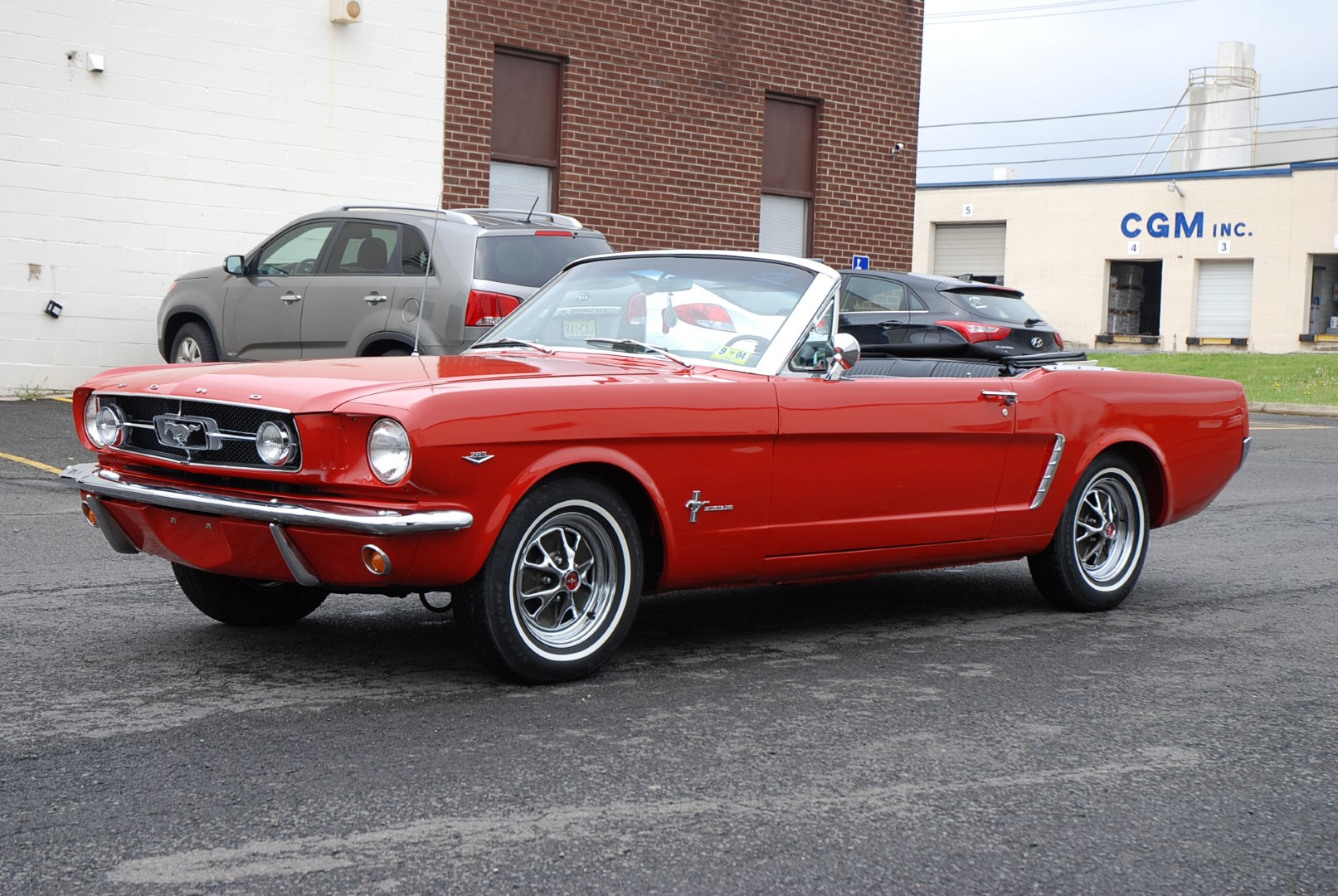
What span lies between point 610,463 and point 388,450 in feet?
2.46

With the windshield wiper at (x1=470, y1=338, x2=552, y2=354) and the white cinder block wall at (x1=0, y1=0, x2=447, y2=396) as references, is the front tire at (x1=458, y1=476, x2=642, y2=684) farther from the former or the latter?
the white cinder block wall at (x1=0, y1=0, x2=447, y2=396)

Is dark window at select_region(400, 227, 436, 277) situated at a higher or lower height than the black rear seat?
higher

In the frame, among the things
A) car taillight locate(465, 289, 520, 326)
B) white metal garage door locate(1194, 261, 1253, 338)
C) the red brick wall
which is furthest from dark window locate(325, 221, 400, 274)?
white metal garage door locate(1194, 261, 1253, 338)

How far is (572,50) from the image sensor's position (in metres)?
17.4

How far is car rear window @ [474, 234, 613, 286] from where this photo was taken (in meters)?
11.0

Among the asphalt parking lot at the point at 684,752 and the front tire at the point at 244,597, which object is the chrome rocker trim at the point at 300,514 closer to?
the asphalt parking lot at the point at 684,752

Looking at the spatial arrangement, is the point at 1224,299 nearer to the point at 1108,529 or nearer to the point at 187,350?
the point at 187,350

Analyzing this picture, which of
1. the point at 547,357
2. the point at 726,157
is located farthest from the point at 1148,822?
the point at 726,157

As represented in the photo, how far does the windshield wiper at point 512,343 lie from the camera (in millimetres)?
5977

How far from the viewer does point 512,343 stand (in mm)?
6125

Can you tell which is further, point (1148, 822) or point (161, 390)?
point (161, 390)

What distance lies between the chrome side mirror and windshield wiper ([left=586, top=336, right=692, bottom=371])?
0.53m

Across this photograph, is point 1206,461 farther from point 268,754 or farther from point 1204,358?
point 1204,358

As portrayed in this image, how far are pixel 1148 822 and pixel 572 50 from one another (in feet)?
48.2
